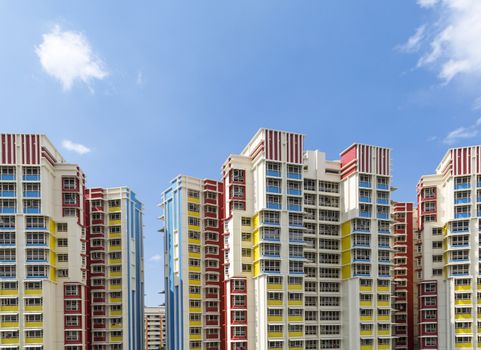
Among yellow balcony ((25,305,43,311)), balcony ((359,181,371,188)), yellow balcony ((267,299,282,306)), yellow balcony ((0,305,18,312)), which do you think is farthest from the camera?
balcony ((359,181,371,188))

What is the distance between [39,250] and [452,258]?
5979 cm

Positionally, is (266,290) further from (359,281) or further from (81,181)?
(81,181)

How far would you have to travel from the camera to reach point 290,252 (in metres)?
60.0

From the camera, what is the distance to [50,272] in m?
57.8

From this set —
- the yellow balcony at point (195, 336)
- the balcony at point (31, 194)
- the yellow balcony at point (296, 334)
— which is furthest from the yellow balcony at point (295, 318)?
the balcony at point (31, 194)

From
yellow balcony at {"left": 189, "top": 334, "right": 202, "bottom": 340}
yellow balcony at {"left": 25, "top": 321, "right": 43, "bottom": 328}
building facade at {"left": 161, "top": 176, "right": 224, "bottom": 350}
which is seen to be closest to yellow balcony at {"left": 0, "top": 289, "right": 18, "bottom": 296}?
yellow balcony at {"left": 25, "top": 321, "right": 43, "bottom": 328}

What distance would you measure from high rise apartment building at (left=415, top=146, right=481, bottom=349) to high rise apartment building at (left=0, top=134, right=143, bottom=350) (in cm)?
5235

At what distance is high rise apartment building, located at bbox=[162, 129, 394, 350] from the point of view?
193ft

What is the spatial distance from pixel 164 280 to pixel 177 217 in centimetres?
1200

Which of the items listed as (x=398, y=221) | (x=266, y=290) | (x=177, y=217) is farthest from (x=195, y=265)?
(x=398, y=221)

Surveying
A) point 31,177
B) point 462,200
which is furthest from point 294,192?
point 31,177

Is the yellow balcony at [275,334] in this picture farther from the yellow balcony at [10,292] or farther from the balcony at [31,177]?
the balcony at [31,177]

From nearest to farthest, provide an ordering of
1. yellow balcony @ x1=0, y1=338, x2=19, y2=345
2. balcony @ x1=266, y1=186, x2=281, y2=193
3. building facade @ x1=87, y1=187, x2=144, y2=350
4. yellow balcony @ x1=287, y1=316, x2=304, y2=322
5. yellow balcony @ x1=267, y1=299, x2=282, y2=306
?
yellow balcony @ x1=0, y1=338, x2=19, y2=345, yellow balcony @ x1=267, y1=299, x2=282, y2=306, yellow balcony @ x1=287, y1=316, x2=304, y2=322, balcony @ x1=266, y1=186, x2=281, y2=193, building facade @ x1=87, y1=187, x2=144, y2=350

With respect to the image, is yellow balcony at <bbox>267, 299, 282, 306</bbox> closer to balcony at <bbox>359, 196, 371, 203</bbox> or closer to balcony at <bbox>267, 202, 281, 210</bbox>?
balcony at <bbox>267, 202, 281, 210</bbox>
